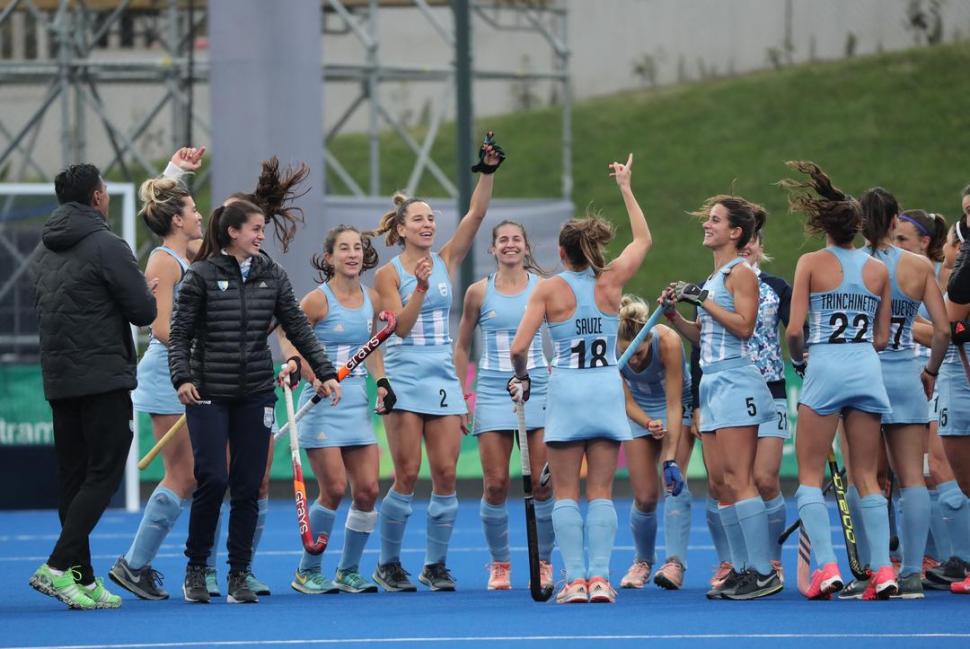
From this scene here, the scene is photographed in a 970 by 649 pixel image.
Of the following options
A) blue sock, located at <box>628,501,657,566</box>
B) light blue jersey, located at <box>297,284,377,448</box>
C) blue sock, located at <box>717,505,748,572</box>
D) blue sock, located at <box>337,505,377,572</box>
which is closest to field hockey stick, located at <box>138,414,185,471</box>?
light blue jersey, located at <box>297,284,377,448</box>

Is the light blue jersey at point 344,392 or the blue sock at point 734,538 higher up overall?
the light blue jersey at point 344,392

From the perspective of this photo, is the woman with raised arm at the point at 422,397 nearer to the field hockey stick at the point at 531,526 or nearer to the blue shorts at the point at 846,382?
the field hockey stick at the point at 531,526

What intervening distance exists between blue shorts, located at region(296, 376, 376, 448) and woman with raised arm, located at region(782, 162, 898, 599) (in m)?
2.46

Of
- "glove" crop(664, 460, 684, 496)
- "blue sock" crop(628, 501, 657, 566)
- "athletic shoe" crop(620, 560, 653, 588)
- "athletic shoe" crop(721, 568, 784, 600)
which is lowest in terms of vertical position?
"athletic shoe" crop(620, 560, 653, 588)

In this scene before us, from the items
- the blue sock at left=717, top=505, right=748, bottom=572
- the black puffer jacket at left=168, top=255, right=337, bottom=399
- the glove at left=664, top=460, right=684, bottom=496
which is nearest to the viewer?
the black puffer jacket at left=168, top=255, right=337, bottom=399

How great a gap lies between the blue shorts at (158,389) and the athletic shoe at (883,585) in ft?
12.4

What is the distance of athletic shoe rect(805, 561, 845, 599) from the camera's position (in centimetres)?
895

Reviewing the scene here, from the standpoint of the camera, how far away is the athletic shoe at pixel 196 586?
30.8 ft

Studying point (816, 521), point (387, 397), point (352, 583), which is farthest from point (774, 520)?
point (352, 583)

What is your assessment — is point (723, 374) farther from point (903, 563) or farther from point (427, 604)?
point (427, 604)

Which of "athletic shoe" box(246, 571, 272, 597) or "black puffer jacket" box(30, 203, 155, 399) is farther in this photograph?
"athletic shoe" box(246, 571, 272, 597)

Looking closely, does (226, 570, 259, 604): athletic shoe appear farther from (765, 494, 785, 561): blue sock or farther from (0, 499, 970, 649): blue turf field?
(765, 494, 785, 561): blue sock

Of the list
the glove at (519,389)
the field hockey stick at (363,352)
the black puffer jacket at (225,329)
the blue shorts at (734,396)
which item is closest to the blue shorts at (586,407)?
the glove at (519,389)

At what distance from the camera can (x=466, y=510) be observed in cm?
1630
